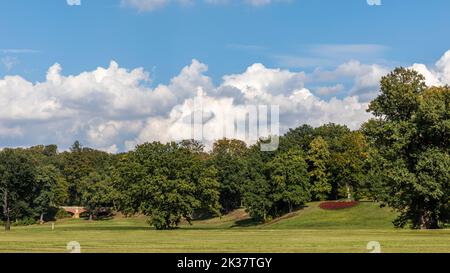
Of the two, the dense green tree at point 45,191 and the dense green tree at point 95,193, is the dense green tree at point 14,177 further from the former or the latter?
the dense green tree at point 95,193

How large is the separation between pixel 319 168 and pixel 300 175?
34.3 feet

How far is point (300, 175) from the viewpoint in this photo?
4673 inches

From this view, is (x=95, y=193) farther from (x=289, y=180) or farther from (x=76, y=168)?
(x=289, y=180)

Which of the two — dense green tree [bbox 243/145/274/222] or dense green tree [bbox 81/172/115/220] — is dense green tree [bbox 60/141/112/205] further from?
dense green tree [bbox 243/145/274/222]

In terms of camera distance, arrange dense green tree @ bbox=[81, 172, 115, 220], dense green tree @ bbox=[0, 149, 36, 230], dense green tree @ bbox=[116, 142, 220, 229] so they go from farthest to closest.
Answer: dense green tree @ bbox=[81, 172, 115, 220] → dense green tree @ bbox=[0, 149, 36, 230] → dense green tree @ bbox=[116, 142, 220, 229]

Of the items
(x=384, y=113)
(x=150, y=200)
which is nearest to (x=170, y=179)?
(x=150, y=200)

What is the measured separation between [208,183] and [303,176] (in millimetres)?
38693

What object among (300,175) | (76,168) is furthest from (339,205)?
(76,168)

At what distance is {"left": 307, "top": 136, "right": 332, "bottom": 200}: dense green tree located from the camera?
12668 centimetres

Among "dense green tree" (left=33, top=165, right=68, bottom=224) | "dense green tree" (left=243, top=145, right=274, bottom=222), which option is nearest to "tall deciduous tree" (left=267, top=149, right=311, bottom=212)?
"dense green tree" (left=243, top=145, right=274, bottom=222)

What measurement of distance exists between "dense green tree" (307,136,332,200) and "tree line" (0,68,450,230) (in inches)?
8.6

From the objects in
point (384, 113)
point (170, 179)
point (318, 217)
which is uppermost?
point (384, 113)
